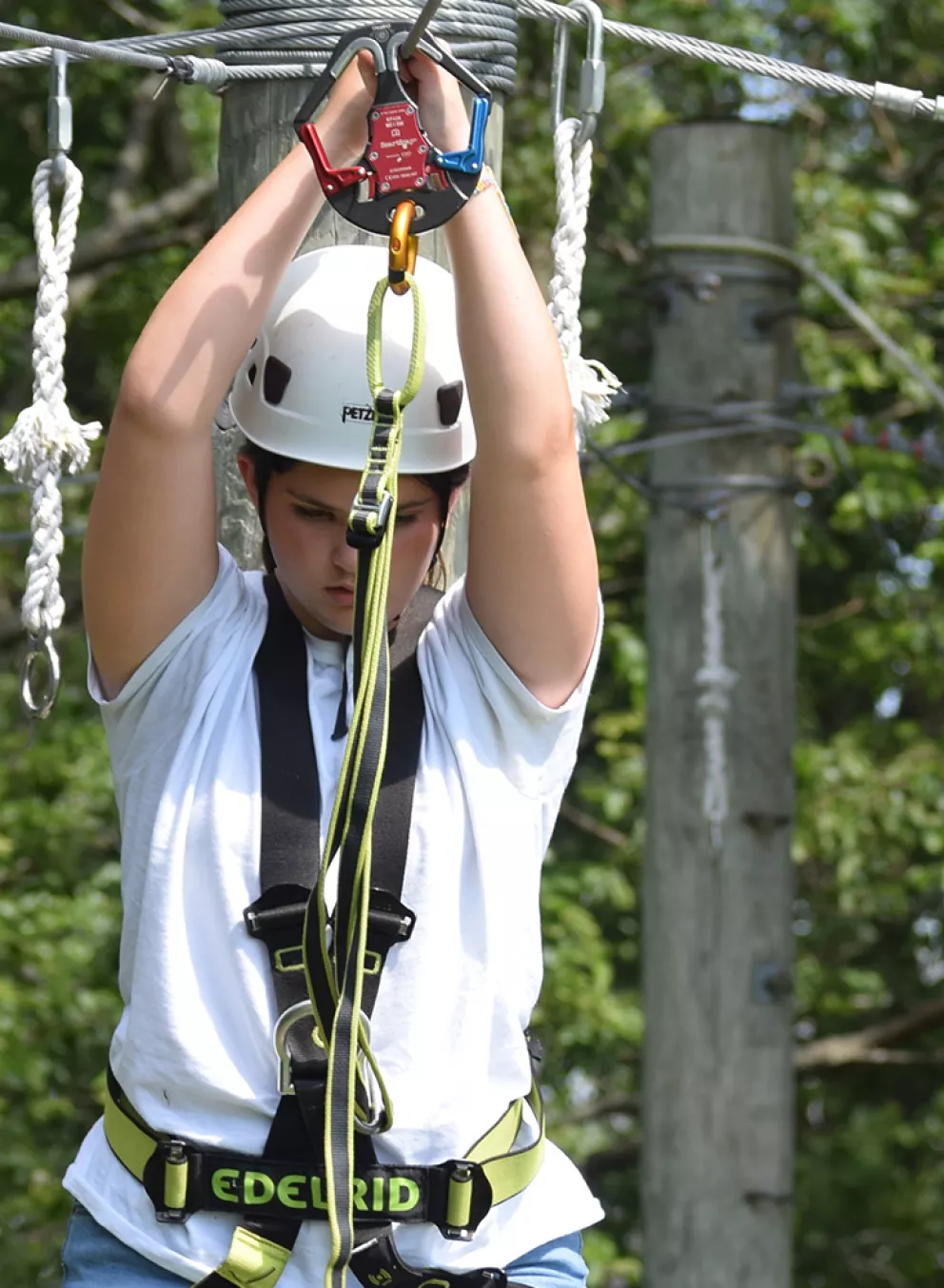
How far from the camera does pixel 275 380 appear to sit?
2.27 m

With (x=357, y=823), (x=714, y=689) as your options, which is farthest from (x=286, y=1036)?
(x=714, y=689)

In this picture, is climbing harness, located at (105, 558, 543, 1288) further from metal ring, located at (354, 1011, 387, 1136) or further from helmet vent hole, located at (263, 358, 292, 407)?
helmet vent hole, located at (263, 358, 292, 407)

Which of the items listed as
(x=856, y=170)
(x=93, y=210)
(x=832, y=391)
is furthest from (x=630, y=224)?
(x=832, y=391)

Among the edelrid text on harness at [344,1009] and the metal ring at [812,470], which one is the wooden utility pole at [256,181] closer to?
the edelrid text on harness at [344,1009]

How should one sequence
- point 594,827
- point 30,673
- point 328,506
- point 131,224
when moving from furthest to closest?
1. point 594,827
2. point 131,224
3. point 30,673
4. point 328,506

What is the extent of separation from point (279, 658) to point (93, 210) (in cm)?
590

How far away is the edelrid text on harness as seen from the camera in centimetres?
197

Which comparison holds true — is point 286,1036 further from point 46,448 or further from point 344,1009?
point 46,448

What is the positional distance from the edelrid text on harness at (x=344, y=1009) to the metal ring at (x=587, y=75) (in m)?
0.54

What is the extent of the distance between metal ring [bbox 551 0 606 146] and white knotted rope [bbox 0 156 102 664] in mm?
587

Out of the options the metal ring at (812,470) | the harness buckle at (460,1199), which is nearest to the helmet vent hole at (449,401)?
the harness buckle at (460,1199)

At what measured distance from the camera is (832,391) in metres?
4.87

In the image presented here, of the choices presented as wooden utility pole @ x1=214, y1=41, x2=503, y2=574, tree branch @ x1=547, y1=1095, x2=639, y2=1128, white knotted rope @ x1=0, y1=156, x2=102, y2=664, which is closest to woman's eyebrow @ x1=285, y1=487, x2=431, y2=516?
white knotted rope @ x1=0, y1=156, x2=102, y2=664

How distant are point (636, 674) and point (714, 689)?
1891 millimetres
